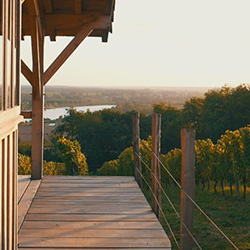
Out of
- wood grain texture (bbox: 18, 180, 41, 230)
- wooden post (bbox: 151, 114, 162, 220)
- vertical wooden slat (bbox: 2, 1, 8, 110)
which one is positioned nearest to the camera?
vertical wooden slat (bbox: 2, 1, 8, 110)

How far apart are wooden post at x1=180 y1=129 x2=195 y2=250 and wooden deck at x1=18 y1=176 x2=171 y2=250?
63 cm

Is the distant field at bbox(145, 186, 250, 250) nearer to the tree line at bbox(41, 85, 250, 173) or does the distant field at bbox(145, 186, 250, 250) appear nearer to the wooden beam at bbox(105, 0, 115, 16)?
the wooden beam at bbox(105, 0, 115, 16)

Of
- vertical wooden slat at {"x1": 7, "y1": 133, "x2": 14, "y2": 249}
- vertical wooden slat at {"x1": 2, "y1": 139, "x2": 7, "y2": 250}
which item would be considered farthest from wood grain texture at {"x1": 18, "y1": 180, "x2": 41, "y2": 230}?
vertical wooden slat at {"x1": 2, "y1": 139, "x2": 7, "y2": 250}

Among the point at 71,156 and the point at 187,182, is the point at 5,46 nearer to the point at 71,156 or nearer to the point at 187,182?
the point at 187,182

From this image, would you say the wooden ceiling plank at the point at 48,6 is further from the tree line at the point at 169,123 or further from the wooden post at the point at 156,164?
the tree line at the point at 169,123

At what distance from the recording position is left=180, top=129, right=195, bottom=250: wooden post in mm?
3311

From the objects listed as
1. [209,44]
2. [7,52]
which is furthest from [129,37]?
[7,52]

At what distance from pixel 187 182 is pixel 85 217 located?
1708 millimetres

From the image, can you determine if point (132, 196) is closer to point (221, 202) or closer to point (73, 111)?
point (221, 202)

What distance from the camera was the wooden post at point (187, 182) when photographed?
3311 millimetres

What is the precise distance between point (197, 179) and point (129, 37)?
1123 inches

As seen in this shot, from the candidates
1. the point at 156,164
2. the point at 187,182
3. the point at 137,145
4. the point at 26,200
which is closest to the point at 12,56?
the point at 187,182

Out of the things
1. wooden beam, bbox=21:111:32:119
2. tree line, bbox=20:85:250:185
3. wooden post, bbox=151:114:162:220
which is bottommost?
tree line, bbox=20:85:250:185

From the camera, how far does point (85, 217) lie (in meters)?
4.82
